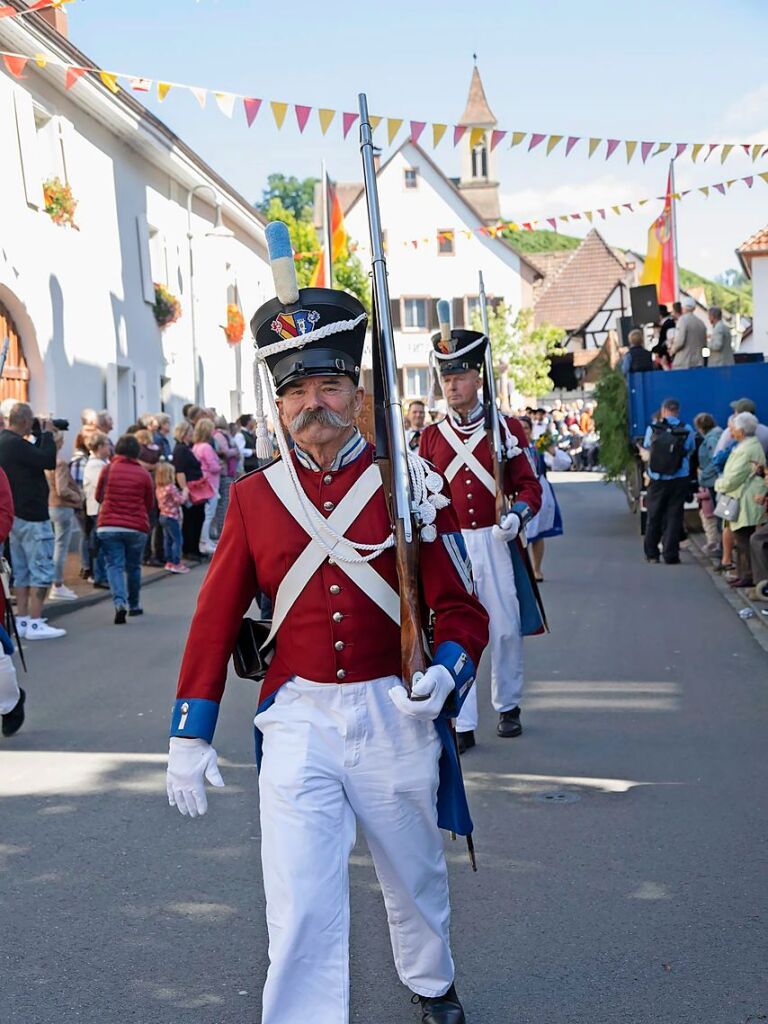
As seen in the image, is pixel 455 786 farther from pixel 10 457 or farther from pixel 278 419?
pixel 10 457

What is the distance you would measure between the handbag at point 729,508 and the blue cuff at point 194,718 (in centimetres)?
1095

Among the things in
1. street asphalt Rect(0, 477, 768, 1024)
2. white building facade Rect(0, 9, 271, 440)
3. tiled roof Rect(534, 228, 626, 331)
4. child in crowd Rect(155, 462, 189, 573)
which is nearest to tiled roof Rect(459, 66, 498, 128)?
tiled roof Rect(534, 228, 626, 331)

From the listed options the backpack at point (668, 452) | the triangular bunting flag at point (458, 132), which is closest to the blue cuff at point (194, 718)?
the triangular bunting flag at point (458, 132)

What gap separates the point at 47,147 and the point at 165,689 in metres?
13.3

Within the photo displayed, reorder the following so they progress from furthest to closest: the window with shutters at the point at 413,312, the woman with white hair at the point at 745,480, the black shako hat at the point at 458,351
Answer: the window with shutters at the point at 413,312, the woman with white hair at the point at 745,480, the black shako hat at the point at 458,351

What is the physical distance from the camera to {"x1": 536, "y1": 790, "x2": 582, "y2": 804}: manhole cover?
651 cm

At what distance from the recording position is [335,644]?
3674 mm

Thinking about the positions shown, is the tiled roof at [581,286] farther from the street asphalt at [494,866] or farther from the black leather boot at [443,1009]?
the black leather boot at [443,1009]

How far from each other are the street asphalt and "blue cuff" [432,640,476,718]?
1.03 meters

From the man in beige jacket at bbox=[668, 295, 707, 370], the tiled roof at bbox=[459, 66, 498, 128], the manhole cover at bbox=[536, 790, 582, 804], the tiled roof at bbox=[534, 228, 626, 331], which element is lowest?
the manhole cover at bbox=[536, 790, 582, 804]

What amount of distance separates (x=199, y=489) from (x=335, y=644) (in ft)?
48.3

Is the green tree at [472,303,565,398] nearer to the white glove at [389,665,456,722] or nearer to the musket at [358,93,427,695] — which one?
the musket at [358,93,427,695]

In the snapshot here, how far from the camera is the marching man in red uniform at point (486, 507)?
7512mm

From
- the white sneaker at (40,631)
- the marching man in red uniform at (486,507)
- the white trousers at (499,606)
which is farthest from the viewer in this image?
the white sneaker at (40,631)
